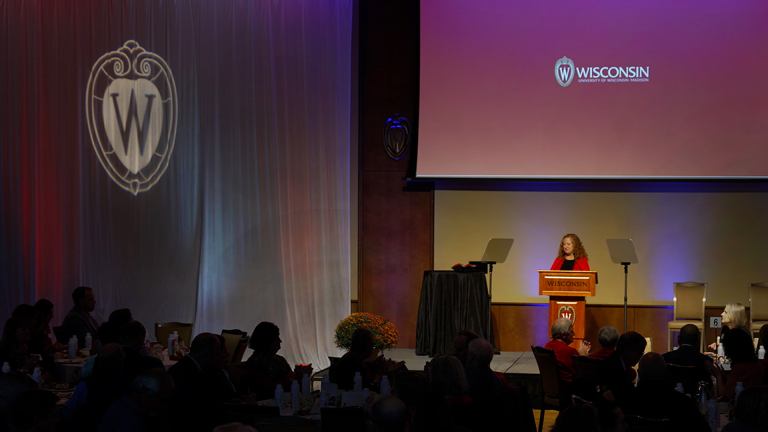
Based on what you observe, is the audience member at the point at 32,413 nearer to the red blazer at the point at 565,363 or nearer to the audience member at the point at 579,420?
the audience member at the point at 579,420

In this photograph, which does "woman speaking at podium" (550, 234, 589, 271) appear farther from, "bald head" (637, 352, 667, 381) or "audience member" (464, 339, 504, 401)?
"bald head" (637, 352, 667, 381)

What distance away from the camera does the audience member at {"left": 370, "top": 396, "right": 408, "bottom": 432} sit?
2.95 metres

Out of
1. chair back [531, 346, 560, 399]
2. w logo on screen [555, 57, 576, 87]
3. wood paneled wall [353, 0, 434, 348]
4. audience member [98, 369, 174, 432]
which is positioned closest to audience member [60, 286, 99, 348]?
audience member [98, 369, 174, 432]

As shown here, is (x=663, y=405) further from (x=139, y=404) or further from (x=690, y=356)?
(x=139, y=404)

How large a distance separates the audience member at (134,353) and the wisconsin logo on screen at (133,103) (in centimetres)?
447

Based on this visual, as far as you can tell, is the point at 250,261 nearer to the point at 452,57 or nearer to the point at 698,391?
the point at 452,57

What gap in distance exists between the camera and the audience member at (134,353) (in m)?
4.62

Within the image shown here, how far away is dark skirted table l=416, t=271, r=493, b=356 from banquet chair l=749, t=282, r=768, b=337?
118 inches

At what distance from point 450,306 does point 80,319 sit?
12.8 feet

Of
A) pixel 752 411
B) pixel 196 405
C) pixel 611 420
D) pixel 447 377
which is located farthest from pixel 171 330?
pixel 752 411

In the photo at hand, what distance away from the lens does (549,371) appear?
6.18m

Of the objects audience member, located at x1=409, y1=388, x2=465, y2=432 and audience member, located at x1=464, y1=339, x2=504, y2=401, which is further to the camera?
audience member, located at x1=464, y1=339, x2=504, y2=401

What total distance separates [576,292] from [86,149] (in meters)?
5.80

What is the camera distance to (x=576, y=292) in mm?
8188
